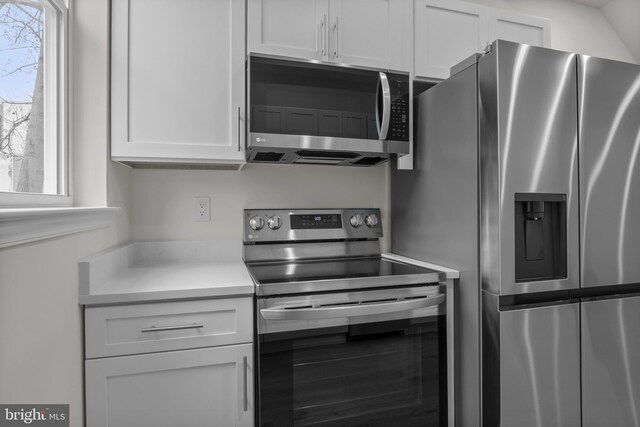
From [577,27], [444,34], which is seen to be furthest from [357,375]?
[577,27]

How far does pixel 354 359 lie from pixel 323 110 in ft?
3.45

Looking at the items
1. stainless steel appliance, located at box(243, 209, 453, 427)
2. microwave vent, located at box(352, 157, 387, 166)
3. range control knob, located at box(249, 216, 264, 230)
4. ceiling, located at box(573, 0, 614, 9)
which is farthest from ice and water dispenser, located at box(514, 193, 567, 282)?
ceiling, located at box(573, 0, 614, 9)

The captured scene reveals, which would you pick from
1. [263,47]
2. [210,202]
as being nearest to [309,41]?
[263,47]

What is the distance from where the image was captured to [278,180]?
1.97m

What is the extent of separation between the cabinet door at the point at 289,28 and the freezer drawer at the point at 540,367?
137 cm

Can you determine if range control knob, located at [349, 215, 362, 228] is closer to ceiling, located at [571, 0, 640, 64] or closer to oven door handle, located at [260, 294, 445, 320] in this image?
oven door handle, located at [260, 294, 445, 320]

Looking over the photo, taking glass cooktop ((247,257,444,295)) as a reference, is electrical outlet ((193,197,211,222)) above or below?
above

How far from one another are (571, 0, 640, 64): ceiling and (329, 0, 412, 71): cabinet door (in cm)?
187

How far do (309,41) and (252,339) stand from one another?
1.31 m

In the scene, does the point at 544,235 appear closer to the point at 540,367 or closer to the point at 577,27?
the point at 540,367

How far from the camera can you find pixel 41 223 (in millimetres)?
830

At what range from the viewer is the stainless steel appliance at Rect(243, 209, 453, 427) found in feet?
4.17

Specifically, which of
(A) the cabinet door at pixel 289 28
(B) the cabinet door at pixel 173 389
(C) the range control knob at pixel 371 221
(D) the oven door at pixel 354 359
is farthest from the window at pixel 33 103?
(C) the range control knob at pixel 371 221

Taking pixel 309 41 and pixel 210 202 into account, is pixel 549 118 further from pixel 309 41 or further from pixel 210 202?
pixel 210 202
